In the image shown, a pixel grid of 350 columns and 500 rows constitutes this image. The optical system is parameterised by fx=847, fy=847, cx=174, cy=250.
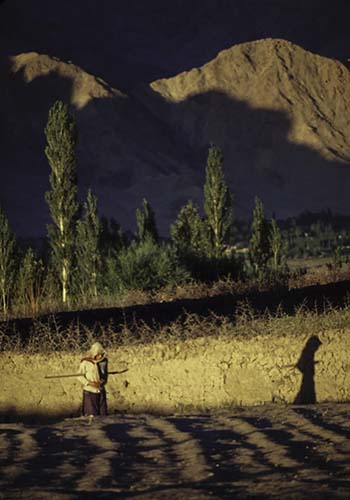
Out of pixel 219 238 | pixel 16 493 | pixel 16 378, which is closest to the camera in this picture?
pixel 16 493

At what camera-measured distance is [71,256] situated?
120ft

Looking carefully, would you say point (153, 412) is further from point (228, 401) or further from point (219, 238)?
point (219, 238)

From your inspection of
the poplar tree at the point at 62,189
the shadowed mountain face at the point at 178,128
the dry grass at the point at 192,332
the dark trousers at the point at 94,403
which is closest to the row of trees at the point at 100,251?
the poplar tree at the point at 62,189

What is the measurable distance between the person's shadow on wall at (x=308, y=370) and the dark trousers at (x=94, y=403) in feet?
11.9

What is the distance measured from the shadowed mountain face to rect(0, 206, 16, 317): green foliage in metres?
77.9

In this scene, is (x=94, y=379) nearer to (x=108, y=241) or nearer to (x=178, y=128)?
(x=108, y=241)

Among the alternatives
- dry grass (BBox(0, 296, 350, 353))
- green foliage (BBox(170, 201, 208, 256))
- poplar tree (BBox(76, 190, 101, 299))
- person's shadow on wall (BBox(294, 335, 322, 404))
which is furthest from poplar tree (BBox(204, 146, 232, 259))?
person's shadow on wall (BBox(294, 335, 322, 404))

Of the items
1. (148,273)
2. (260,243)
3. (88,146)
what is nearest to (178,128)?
(88,146)

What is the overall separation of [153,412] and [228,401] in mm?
1397

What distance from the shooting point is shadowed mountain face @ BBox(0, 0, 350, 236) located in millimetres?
133250

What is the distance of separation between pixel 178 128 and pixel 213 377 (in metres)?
156

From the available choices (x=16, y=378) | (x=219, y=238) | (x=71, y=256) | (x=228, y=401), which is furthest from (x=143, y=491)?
(x=219, y=238)

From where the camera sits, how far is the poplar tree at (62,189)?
36062mm

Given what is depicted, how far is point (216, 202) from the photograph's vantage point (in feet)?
143
